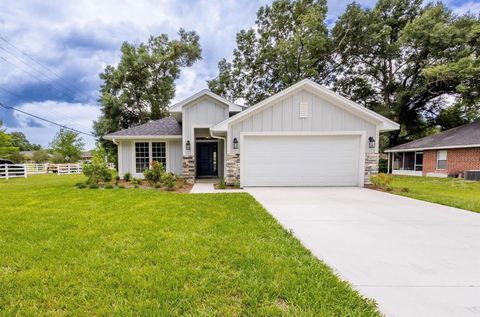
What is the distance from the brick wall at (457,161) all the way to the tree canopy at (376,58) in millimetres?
4645

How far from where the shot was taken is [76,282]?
7.47 feet

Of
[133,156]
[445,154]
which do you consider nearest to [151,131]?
[133,156]

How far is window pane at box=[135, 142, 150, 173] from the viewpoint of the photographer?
1184cm

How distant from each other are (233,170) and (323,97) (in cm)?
469

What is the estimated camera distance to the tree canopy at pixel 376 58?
55.7 ft

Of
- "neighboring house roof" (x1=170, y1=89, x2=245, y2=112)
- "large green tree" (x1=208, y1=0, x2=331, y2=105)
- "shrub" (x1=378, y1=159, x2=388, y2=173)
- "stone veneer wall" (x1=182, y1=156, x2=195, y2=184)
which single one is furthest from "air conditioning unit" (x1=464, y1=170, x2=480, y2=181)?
"stone veneer wall" (x1=182, y1=156, x2=195, y2=184)

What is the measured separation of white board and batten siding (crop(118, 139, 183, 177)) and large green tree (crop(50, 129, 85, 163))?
3057 cm

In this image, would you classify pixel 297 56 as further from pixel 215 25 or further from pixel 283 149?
pixel 283 149

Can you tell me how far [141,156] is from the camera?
39.0 ft

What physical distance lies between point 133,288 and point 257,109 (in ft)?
25.0

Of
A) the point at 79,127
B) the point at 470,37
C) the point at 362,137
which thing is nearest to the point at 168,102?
the point at 79,127

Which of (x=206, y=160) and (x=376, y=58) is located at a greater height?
(x=376, y=58)

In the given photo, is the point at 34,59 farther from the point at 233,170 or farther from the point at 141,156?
the point at 233,170

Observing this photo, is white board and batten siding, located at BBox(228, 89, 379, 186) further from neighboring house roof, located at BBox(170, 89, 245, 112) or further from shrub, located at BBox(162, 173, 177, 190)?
shrub, located at BBox(162, 173, 177, 190)
